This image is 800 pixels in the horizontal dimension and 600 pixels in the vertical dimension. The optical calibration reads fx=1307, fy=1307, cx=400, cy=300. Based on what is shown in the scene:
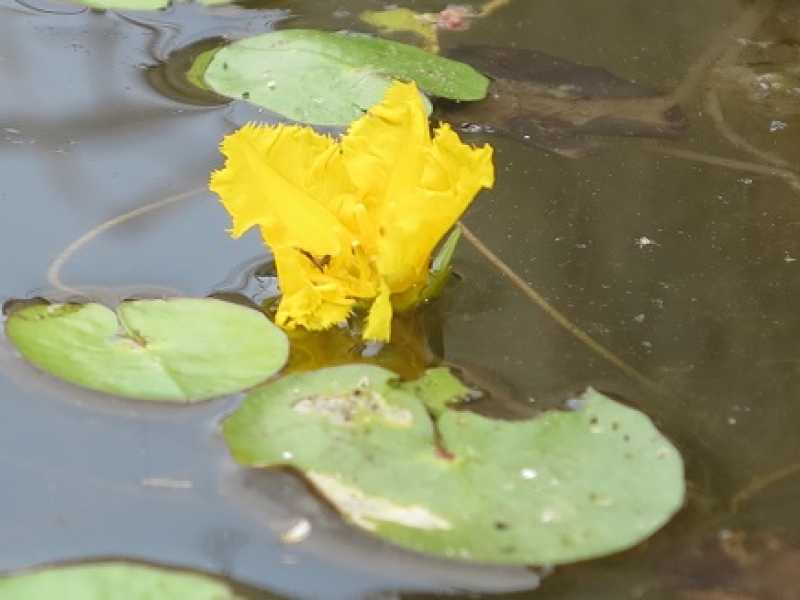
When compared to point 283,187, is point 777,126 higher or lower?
lower

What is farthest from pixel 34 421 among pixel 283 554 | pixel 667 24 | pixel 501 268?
pixel 667 24

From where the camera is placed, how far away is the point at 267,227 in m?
1.30

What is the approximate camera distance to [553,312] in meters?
1.38

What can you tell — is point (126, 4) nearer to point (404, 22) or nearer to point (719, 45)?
point (404, 22)

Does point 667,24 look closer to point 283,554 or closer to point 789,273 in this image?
point 789,273

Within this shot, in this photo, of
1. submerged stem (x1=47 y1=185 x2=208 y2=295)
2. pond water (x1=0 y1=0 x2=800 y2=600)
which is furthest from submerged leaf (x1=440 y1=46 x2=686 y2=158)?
submerged stem (x1=47 y1=185 x2=208 y2=295)

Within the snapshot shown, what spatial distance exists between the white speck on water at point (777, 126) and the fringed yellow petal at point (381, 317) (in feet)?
2.39

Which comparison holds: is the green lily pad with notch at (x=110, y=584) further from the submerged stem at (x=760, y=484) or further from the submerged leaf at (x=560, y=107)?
the submerged leaf at (x=560, y=107)

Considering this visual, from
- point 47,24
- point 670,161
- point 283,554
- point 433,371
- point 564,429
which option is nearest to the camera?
point 283,554

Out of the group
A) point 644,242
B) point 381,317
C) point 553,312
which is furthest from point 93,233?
point 644,242

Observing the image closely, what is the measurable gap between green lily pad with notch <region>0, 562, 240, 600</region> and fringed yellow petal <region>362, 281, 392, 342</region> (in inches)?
14.2

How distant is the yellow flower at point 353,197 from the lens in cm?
128

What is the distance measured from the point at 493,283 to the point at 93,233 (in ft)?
1.50

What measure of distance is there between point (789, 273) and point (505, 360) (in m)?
0.38
